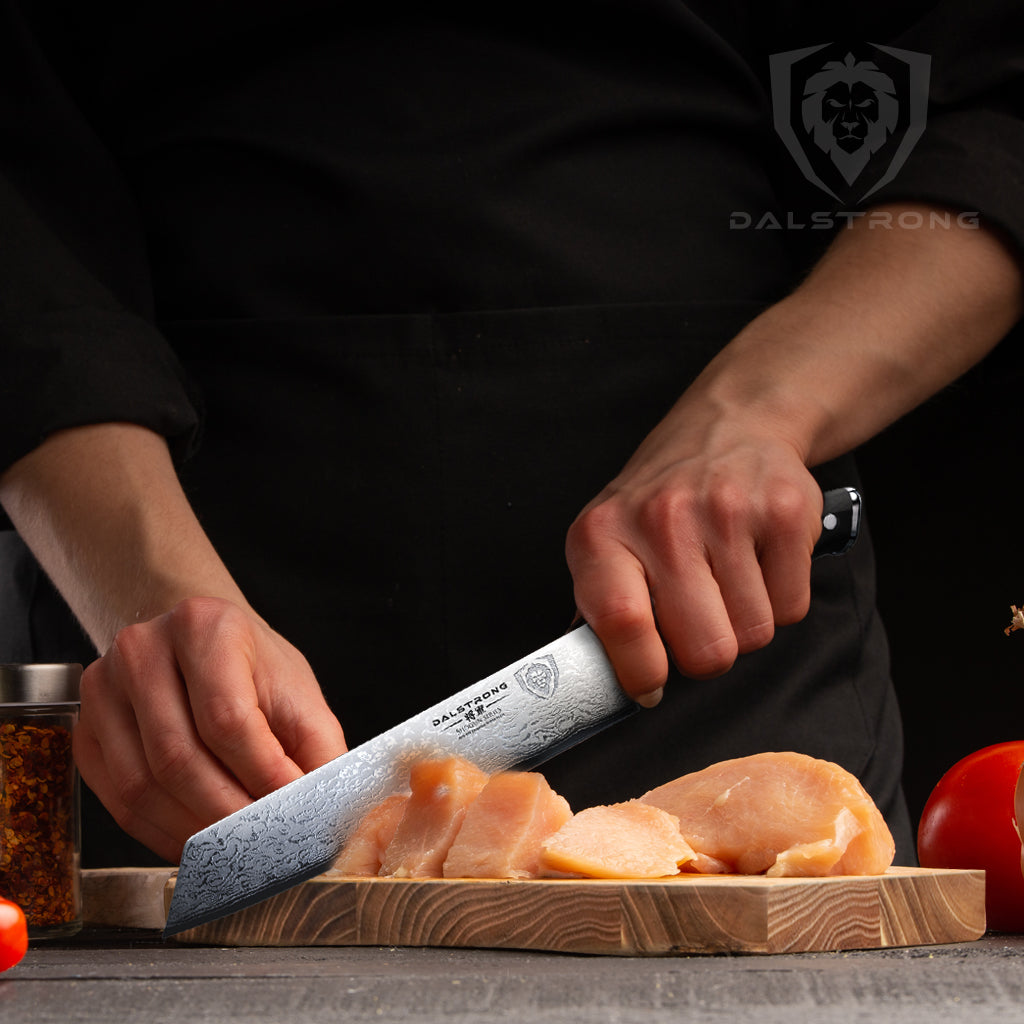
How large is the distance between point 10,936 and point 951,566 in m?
1.89

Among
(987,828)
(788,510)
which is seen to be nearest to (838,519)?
(788,510)

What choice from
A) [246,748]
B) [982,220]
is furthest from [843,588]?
[246,748]

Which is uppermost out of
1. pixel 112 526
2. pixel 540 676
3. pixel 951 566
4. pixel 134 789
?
pixel 112 526

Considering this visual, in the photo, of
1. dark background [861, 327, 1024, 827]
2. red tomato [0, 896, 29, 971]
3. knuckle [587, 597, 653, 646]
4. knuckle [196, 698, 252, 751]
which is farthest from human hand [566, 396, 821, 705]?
dark background [861, 327, 1024, 827]

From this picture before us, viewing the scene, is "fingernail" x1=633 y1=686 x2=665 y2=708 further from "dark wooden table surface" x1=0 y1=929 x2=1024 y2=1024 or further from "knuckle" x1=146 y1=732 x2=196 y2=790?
"knuckle" x1=146 y1=732 x2=196 y2=790

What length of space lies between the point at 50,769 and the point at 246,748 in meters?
0.20

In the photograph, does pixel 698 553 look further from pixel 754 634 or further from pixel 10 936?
pixel 10 936

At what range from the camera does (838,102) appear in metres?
1.90

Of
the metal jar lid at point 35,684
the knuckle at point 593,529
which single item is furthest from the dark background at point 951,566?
the metal jar lid at point 35,684

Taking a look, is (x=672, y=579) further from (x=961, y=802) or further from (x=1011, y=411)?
(x=1011, y=411)

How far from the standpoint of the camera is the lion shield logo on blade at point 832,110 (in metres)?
1.88

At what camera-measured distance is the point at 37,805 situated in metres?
1.26

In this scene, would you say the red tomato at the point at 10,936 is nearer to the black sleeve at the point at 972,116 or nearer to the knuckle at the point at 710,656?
the knuckle at the point at 710,656

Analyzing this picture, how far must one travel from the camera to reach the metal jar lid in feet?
4.10
